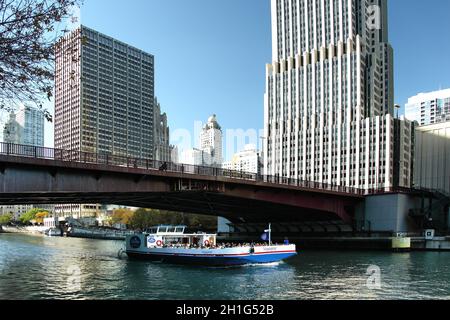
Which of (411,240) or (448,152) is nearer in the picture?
(411,240)

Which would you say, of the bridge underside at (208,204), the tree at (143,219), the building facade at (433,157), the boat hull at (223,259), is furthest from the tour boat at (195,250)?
the building facade at (433,157)

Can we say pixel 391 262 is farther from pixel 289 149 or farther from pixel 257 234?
pixel 289 149

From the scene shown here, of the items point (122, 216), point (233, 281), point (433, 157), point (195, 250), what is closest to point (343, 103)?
point (433, 157)

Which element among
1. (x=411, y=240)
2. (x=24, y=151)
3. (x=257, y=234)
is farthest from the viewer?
(x=257, y=234)

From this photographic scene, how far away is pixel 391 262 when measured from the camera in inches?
2179

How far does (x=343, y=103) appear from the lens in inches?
7298

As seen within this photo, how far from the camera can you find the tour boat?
5159 cm

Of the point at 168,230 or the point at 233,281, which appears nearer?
the point at 233,281

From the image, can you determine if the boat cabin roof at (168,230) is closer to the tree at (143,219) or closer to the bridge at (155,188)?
the bridge at (155,188)

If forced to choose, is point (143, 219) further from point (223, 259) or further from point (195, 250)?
point (223, 259)

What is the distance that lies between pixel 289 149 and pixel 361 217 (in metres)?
111

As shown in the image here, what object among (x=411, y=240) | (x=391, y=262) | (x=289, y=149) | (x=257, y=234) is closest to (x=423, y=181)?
(x=289, y=149)

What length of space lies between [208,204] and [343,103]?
12035 centimetres

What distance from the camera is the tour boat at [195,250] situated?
5159 cm
